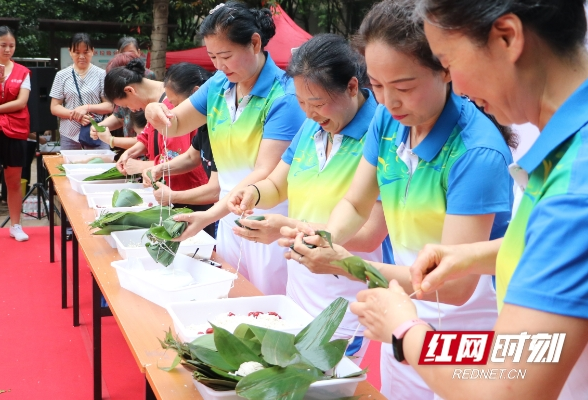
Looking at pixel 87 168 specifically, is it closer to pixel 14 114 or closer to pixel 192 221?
pixel 14 114

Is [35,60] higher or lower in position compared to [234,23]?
lower

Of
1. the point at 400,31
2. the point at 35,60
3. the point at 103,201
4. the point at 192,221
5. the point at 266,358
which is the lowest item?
the point at 35,60

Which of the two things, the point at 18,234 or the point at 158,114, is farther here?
the point at 18,234

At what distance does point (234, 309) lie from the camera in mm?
1831

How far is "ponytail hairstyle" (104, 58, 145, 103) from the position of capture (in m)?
3.83

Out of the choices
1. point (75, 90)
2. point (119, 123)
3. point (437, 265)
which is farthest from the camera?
point (75, 90)

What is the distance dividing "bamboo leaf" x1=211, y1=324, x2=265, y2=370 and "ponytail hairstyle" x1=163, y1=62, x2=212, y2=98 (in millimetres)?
2195

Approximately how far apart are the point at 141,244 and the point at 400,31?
4.72 ft

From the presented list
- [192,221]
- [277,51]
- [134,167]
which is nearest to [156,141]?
[134,167]

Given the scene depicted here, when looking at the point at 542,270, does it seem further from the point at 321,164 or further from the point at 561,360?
the point at 321,164

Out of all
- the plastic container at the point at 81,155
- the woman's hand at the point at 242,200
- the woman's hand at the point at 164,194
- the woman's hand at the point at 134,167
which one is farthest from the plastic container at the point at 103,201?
the plastic container at the point at 81,155

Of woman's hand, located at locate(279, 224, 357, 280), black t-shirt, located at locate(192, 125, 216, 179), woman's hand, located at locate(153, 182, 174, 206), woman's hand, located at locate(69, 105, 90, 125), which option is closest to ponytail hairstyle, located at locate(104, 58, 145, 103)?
black t-shirt, located at locate(192, 125, 216, 179)

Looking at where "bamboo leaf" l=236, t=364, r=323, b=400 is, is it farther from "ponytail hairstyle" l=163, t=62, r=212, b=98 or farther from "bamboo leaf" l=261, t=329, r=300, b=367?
"ponytail hairstyle" l=163, t=62, r=212, b=98

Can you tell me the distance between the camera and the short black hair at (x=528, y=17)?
2.90 feet
